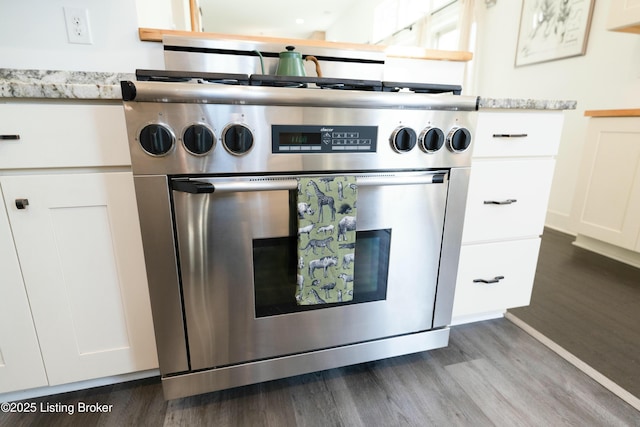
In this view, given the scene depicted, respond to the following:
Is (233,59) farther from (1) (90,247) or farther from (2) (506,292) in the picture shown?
(2) (506,292)

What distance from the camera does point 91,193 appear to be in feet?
2.63

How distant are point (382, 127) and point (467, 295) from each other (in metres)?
0.77

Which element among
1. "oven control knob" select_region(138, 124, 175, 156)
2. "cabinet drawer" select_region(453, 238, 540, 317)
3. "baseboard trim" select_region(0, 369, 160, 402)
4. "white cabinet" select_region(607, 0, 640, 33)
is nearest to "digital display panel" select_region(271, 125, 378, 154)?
"oven control knob" select_region(138, 124, 175, 156)

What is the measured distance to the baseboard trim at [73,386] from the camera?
948mm

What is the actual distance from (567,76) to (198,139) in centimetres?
305

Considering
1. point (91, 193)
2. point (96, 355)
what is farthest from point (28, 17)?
point (96, 355)

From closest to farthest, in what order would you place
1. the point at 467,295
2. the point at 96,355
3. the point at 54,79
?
1. the point at 96,355
2. the point at 54,79
3. the point at 467,295

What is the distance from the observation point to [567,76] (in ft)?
8.30

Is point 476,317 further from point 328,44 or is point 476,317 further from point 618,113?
point 618,113

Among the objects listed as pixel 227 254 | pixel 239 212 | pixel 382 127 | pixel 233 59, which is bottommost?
pixel 227 254

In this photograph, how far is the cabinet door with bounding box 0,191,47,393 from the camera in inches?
31.2

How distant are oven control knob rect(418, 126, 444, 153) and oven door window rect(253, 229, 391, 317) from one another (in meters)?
0.26

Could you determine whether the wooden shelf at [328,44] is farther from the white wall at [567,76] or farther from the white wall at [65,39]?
the white wall at [567,76]

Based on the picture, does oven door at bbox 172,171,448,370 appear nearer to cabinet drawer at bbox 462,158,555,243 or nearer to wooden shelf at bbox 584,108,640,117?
cabinet drawer at bbox 462,158,555,243
